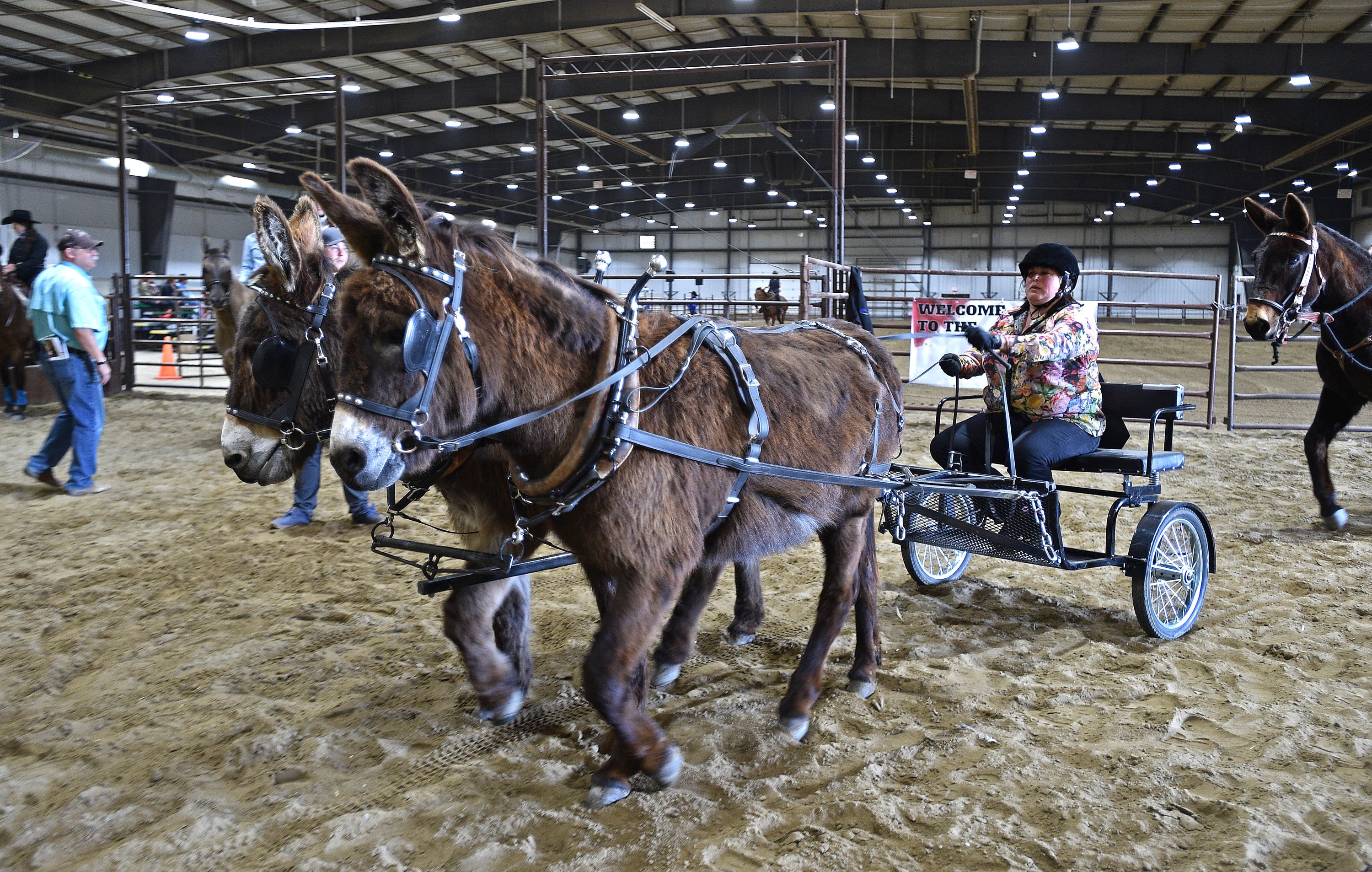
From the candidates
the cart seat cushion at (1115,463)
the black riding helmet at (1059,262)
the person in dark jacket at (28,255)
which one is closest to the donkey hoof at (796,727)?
the cart seat cushion at (1115,463)

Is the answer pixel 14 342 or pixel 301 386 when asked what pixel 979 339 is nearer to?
pixel 301 386

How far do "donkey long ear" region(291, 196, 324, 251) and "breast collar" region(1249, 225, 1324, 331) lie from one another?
5.44 meters

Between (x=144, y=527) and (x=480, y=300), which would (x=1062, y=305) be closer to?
(x=480, y=300)

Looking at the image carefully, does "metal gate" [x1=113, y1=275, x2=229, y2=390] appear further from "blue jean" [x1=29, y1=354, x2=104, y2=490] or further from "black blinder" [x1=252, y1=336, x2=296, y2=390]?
"black blinder" [x1=252, y1=336, x2=296, y2=390]

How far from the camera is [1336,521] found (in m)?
5.56

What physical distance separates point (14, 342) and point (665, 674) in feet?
35.2

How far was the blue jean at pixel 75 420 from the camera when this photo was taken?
20.6ft

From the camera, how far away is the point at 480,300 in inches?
90.7

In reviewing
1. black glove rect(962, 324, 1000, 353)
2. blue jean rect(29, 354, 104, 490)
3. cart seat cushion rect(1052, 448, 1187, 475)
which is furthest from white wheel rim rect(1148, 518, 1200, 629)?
blue jean rect(29, 354, 104, 490)

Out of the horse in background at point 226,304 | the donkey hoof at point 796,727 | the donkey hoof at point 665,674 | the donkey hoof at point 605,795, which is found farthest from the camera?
the horse in background at point 226,304

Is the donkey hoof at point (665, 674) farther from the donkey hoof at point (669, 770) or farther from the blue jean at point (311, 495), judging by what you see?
the blue jean at point (311, 495)

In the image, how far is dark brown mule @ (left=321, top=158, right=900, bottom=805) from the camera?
217 centimetres

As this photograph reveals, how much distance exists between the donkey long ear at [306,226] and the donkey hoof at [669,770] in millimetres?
2434

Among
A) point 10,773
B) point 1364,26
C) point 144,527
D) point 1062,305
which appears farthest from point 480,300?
point 1364,26
